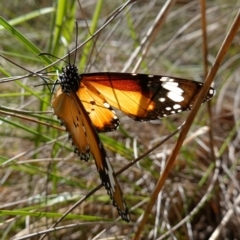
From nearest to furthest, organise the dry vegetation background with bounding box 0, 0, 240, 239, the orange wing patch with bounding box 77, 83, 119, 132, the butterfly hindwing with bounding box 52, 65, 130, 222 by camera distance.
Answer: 1. the butterfly hindwing with bounding box 52, 65, 130, 222
2. the orange wing patch with bounding box 77, 83, 119, 132
3. the dry vegetation background with bounding box 0, 0, 240, 239

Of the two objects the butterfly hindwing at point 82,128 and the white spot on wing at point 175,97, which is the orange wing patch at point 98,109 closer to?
the butterfly hindwing at point 82,128

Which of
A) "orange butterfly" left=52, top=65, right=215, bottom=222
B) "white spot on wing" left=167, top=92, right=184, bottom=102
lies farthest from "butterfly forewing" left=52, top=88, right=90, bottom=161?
"white spot on wing" left=167, top=92, right=184, bottom=102

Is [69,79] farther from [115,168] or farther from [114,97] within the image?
[115,168]

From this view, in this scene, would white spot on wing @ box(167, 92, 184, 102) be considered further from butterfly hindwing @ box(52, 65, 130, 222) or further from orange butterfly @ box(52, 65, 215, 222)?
butterfly hindwing @ box(52, 65, 130, 222)

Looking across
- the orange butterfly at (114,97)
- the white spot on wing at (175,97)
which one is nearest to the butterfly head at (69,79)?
the orange butterfly at (114,97)

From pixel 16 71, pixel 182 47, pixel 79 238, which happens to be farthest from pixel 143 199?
pixel 182 47

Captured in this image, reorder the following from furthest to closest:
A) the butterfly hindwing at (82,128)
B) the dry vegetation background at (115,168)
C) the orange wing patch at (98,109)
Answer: the dry vegetation background at (115,168) → the orange wing patch at (98,109) → the butterfly hindwing at (82,128)

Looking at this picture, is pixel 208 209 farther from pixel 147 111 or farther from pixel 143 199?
pixel 147 111
